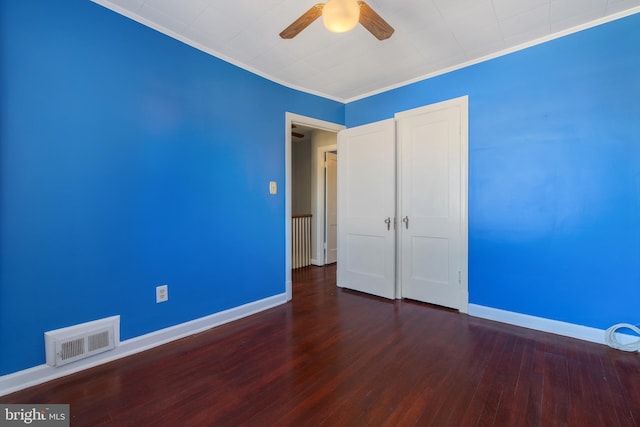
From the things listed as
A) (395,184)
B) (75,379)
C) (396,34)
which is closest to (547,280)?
(395,184)

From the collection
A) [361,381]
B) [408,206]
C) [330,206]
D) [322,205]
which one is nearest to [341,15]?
[361,381]

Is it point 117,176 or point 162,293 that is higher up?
point 117,176

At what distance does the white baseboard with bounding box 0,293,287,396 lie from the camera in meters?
1.76

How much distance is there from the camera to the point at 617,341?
2248 mm

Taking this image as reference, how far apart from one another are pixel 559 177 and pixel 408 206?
1.41 metres

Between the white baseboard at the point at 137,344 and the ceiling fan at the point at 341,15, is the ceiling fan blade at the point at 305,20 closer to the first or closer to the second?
the ceiling fan at the point at 341,15

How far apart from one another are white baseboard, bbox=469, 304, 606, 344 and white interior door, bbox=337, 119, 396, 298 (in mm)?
974

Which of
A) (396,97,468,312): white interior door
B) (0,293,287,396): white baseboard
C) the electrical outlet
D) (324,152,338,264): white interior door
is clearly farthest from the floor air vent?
(324,152,338,264): white interior door

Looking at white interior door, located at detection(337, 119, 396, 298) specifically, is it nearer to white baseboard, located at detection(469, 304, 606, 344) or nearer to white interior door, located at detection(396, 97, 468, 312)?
white interior door, located at detection(396, 97, 468, 312)

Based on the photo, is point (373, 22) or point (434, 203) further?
point (434, 203)

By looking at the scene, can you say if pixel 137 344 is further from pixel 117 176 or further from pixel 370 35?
pixel 370 35

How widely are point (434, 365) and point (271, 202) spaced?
87.8 inches

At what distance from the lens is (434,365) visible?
2.03 metres

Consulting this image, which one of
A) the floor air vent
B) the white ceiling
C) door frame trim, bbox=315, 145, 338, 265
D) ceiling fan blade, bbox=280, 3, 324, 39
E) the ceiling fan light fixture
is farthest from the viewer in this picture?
door frame trim, bbox=315, 145, 338, 265
